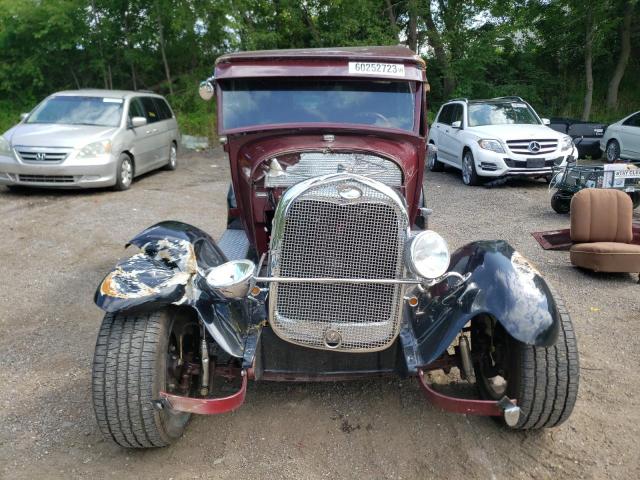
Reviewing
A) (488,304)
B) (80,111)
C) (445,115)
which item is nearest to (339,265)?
(488,304)

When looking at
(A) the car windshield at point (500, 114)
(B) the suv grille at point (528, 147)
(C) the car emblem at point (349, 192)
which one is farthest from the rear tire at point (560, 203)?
(C) the car emblem at point (349, 192)

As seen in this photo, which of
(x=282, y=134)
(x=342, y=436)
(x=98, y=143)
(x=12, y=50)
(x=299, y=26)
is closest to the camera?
(x=342, y=436)

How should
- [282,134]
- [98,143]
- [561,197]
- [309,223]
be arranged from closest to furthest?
[309,223], [282,134], [561,197], [98,143]

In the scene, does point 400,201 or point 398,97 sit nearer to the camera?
point 400,201

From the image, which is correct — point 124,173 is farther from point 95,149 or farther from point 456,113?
point 456,113

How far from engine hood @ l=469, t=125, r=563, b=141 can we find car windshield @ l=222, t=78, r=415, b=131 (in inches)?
281

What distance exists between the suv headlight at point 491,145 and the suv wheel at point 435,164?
2265 mm

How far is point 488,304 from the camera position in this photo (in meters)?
2.94

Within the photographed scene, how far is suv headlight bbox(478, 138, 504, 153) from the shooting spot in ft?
35.0

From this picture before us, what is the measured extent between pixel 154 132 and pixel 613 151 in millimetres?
10902

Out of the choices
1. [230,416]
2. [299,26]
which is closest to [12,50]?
[299,26]

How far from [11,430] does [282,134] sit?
2.56 metres

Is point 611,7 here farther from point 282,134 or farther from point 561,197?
point 282,134

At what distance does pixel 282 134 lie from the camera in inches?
160
